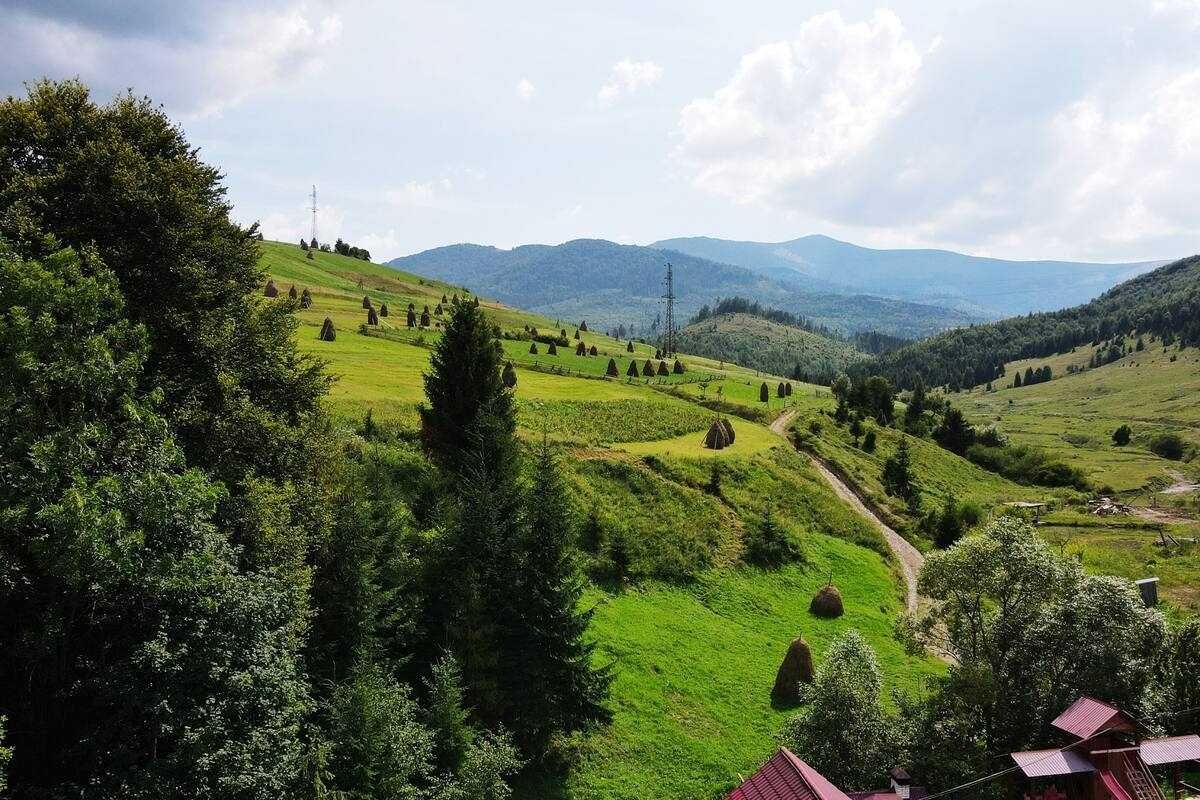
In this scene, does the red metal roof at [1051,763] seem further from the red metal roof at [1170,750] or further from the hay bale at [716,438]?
the hay bale at [716,438]

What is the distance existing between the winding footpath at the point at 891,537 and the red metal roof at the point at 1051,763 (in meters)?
26.2

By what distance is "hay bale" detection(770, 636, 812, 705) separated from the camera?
1247 inches

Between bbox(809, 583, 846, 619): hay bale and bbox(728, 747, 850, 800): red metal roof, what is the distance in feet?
80.5

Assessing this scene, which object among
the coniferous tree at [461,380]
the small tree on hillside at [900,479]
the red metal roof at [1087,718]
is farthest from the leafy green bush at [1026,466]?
the coniferous tree at [461,380]

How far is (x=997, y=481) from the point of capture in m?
95.3

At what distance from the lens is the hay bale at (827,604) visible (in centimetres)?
4006

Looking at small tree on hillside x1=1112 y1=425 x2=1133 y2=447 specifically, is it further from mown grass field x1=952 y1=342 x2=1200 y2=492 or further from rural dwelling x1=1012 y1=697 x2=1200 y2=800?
rural dwelling x1=1012 y1=697 x2=1200 y2=800

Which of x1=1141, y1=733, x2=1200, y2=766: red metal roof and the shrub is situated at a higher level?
x1=1141, y1=733, x2=1200, y2=766: red metal roof

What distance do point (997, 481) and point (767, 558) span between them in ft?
220

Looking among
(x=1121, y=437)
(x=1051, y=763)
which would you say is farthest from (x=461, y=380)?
(x=1121, y=437)

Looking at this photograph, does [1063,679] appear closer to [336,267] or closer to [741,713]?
[741,713]

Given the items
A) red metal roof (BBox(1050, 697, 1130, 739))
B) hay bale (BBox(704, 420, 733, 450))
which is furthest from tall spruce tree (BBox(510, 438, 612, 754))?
hay bale (BBox(704, 420, 733, 450))

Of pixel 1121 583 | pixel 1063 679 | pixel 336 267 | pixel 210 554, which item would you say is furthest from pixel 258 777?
pixel 336 267

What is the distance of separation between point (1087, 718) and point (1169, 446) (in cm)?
14012
